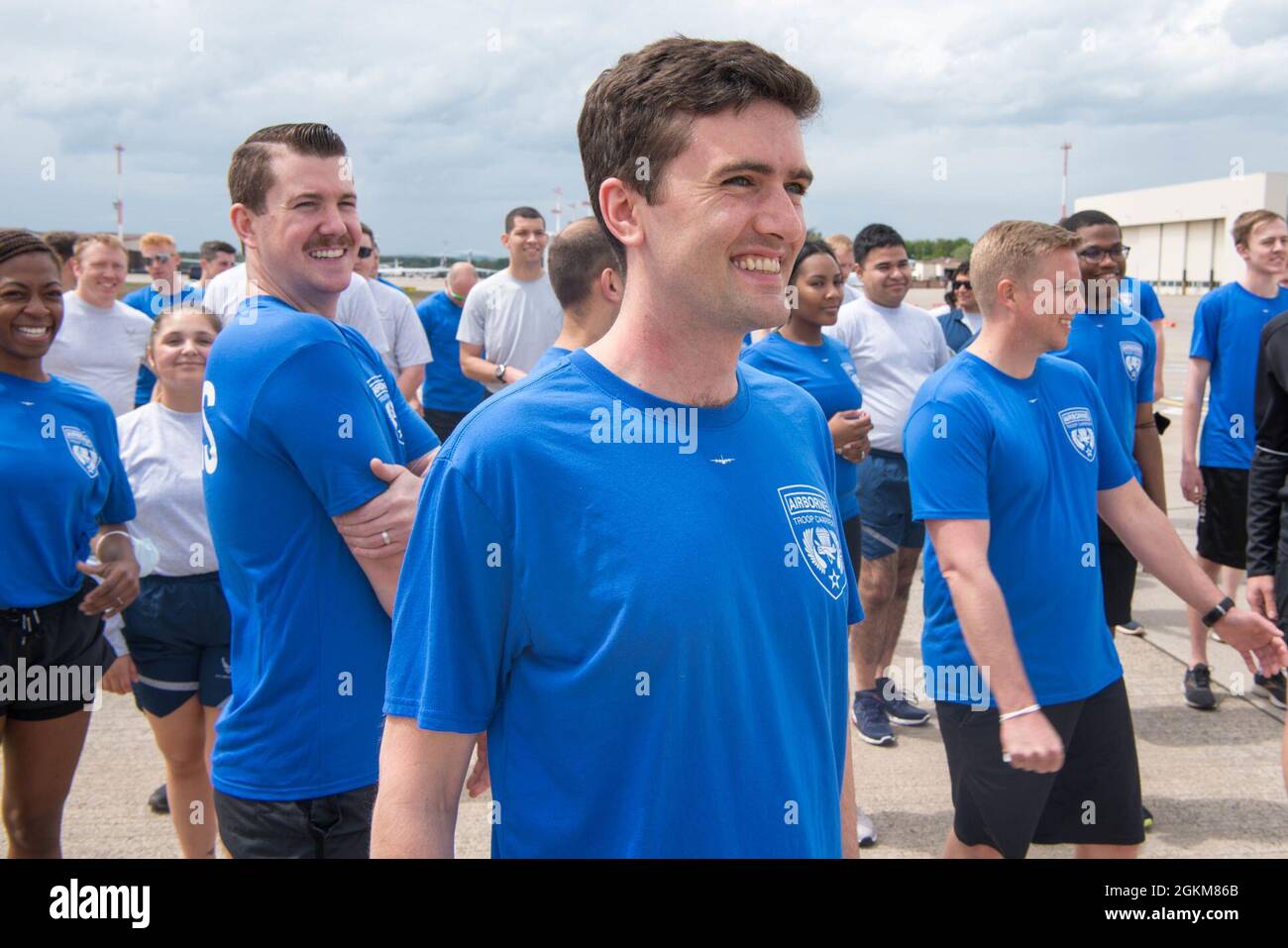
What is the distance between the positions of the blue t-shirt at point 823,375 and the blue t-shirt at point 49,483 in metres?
2.71

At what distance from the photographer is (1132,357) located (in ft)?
16.4

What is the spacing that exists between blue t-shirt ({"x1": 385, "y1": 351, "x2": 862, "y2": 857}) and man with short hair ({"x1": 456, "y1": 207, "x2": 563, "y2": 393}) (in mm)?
5397

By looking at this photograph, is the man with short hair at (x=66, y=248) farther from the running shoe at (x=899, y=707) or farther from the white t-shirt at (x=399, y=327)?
the running shoe at (x=899, y=707)

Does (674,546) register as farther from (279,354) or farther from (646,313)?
(279,354)

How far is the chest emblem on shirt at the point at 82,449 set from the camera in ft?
10.8

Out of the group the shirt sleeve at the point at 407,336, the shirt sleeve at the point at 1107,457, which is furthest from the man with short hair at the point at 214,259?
the shirt sleeve at the point at 1107,457

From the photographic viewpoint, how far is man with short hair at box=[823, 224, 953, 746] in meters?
5.11

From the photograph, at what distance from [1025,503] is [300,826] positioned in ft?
6.73

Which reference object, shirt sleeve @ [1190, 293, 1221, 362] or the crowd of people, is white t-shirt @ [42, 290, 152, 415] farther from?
shirt sleeve @ [1190, 293, 1221, 362]

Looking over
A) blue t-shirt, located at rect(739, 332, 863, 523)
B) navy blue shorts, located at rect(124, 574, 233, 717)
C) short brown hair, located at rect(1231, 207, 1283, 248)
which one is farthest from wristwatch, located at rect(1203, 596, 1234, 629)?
short brown hair, located at rect(1231, 207, 1283, 248)

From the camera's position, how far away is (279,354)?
2.08m

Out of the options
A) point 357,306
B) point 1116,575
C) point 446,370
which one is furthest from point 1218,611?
point 446,370
